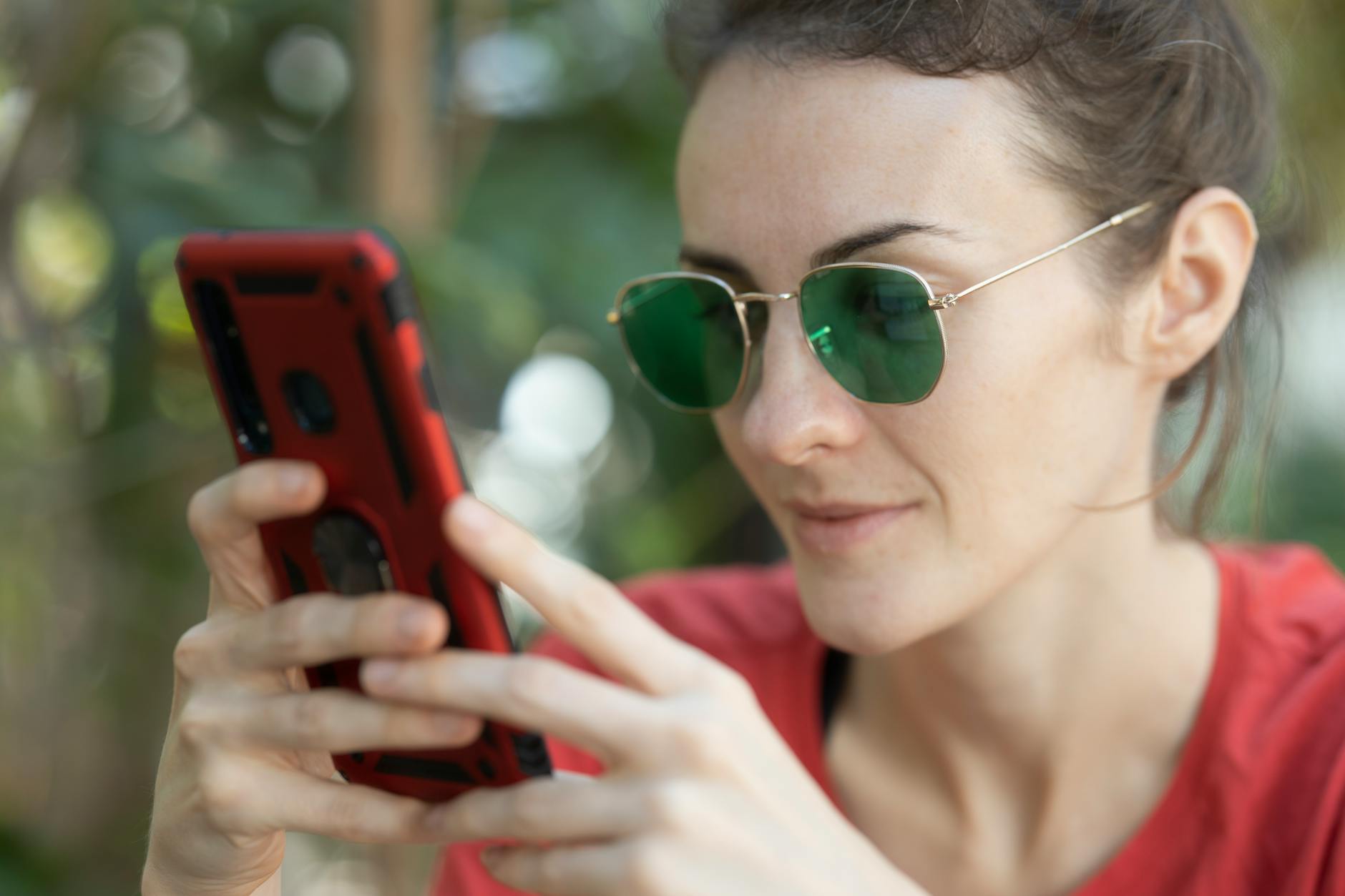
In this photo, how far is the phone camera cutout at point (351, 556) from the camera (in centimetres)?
85

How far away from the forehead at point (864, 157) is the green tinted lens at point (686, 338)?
9 centimetres

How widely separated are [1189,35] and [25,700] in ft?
7.59

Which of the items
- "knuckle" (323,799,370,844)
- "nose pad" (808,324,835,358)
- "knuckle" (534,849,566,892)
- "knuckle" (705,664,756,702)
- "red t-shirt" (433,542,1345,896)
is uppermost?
"nose pad" (808,324,835,358)

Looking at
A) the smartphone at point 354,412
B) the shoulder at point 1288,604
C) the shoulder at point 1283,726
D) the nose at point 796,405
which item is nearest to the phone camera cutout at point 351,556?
the smartphone at point 354,412

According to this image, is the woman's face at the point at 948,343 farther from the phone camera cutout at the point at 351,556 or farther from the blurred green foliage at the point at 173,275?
the blurred green foliage at the point at 173,275

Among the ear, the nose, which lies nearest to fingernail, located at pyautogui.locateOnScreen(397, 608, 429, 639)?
the nose

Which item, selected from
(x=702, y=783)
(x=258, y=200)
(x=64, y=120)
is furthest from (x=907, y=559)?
(x=64, y=120)

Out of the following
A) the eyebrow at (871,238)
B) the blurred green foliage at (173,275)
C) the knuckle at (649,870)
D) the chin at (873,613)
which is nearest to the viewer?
the knuckle at (649,870)

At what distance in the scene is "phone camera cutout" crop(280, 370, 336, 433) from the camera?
82 cm

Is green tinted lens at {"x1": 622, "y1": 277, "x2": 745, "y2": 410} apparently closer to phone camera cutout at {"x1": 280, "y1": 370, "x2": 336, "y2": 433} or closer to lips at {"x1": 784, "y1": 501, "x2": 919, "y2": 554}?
lips at {"x1": 784, "y1": 501, "x2": 919, "y2": 554}

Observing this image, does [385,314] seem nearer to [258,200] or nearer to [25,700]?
[258,200]

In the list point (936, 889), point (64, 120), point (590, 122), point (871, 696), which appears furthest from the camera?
point (590, 122)

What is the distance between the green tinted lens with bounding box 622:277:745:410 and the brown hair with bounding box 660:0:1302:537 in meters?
0.29

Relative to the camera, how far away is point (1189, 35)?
55.9 inches
